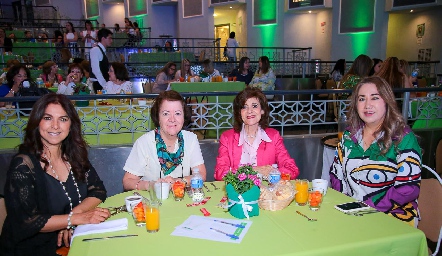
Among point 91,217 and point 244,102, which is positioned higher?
point 244,102

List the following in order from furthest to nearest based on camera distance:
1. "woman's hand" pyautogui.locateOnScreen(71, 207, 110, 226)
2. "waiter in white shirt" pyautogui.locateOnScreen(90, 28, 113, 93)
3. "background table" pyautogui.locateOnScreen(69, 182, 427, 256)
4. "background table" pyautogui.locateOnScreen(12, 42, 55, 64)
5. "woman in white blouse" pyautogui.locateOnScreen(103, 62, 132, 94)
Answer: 1. "background table" pyautogui.locateOnScreen(12, 42, 55, 64)
2. "waiter in white shirt" pyautogui.locateOnScreen(90, 28, 113, 93)
3. "woman in white blouse" pyautogui.locateOnScreen(103, 62, 132, 94)
4. "woman's hand" pyautogui.locateOnScreen(71, 207, 110, 226)
5. "background table" pyautogui.locateOnScreen(69, 182, 427, 256)

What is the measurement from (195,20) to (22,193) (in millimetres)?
14139

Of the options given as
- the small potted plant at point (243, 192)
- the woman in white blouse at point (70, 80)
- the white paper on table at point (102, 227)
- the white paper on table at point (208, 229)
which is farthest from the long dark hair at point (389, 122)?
the woman in white blouse at point (70, 80)

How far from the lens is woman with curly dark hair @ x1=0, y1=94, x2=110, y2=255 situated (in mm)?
1735

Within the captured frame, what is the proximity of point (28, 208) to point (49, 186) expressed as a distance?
0.17 m

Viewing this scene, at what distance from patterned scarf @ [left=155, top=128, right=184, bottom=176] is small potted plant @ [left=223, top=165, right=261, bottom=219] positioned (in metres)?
0.76

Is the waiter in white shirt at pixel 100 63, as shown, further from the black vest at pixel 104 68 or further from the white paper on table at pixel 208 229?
the white paper on table at pixel 208 229

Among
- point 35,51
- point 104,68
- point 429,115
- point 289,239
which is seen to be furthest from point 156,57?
point 289,239

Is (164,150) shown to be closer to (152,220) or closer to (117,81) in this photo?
(152,220)

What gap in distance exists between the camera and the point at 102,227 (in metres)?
1.61

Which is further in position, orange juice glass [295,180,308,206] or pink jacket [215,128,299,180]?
pink jacket [215,128,299,180]

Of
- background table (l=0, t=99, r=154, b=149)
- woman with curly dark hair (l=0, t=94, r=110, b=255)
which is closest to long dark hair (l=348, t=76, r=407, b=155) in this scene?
woman with curly dark hair (l=0, t=94, r=110, b=255)

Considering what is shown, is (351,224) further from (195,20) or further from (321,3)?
(195,20)

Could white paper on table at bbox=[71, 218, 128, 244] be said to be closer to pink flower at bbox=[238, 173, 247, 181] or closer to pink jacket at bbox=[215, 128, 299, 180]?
pink flower at bbox=[238, 173, 247, 181]
